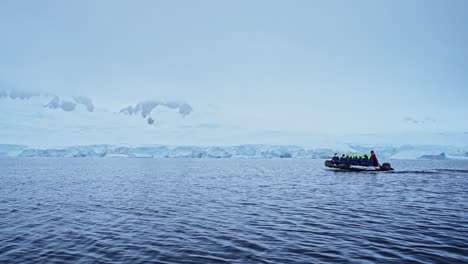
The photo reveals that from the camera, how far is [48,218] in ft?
53.5

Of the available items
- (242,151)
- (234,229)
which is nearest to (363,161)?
(234,229)

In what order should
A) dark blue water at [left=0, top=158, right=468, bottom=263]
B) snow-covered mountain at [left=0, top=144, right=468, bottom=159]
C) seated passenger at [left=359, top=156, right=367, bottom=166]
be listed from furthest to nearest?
snow-covered mountain at [left=0, top=144, right=468, bottom=159], seated passenger at [left=359, top=156, right=367, bottom=166], dark blue water at [left=0, top=158, right=468, bottom=263]

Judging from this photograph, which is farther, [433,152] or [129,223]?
[433,152]

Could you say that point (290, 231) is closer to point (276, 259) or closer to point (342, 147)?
point (276, 259)

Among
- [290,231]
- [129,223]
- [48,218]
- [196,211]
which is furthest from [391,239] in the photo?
[48,218]

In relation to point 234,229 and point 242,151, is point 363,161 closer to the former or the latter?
point 234,229

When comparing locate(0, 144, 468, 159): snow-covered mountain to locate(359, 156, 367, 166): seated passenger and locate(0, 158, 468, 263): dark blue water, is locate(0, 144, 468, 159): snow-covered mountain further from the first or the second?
locate(0, 158, 468, 263): dark blue water

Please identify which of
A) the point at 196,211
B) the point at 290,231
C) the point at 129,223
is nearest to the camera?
the point at 290,231

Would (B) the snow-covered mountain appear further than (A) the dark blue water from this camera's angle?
Yes

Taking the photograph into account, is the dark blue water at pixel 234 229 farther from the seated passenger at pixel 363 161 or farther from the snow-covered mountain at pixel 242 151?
the snow-covered mountain at pixel 242 151

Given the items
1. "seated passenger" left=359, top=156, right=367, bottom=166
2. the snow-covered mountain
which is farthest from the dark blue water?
the snow-covered mountain

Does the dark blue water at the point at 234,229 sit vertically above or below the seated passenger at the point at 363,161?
below

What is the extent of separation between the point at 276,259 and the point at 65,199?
18987 mm

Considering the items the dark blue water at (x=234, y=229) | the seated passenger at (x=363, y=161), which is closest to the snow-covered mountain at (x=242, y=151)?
the seated passenger at (x=363, y=161)
